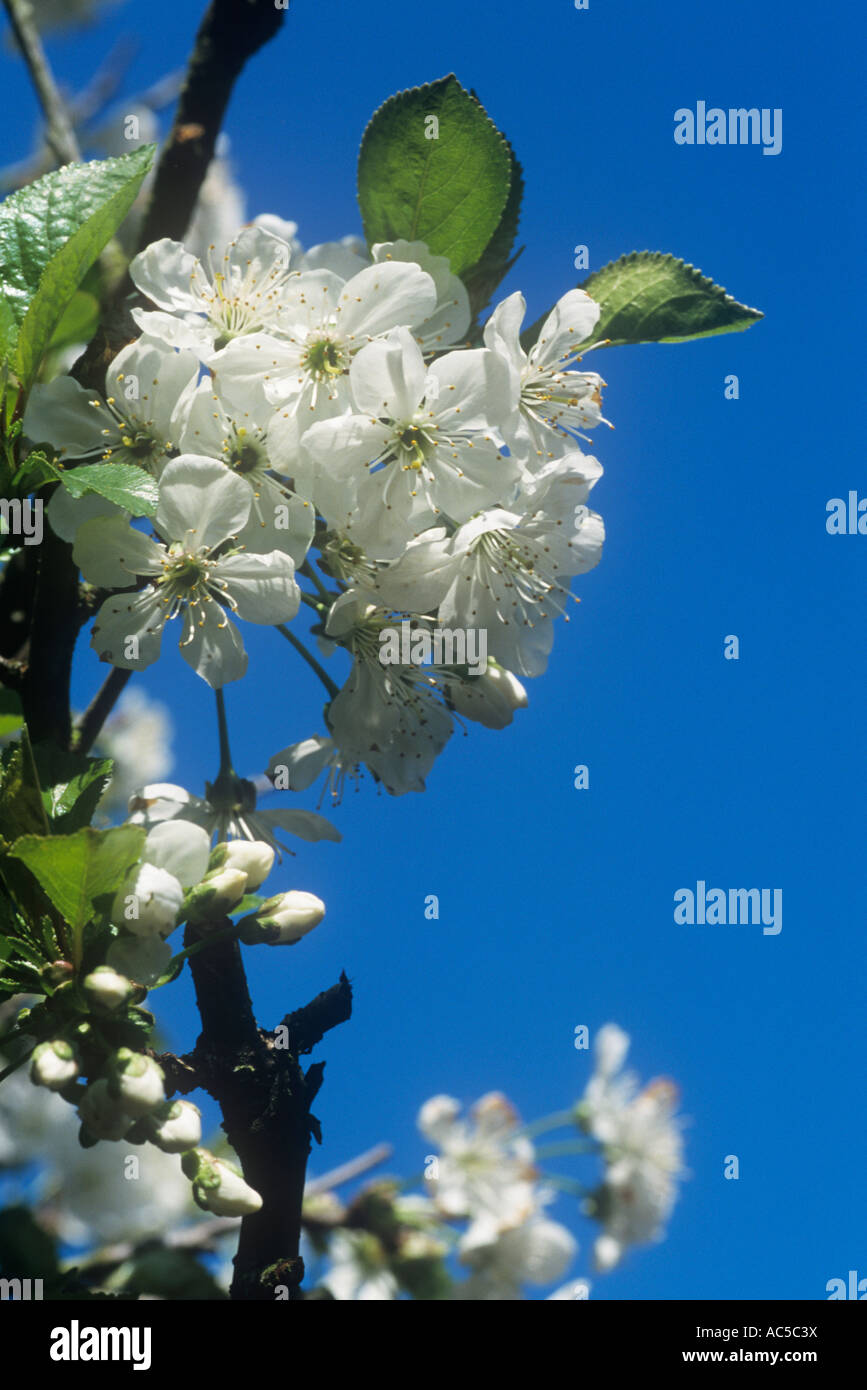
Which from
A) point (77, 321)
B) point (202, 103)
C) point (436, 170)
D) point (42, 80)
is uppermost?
point (42, 80)

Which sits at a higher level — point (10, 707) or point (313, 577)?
point (313, 577)

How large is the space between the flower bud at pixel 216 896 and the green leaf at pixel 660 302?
88cm

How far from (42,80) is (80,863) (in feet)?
6.57

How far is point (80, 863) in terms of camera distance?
1035 mm

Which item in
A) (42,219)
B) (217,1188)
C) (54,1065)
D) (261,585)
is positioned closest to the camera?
(54,1065)

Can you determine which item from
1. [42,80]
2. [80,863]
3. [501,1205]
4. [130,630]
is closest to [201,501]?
[130,630]

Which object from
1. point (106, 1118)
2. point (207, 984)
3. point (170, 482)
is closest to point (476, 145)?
point (170, 482)

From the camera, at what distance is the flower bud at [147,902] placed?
3.58ft

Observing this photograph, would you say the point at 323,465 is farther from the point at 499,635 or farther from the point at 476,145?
the point at 476,145

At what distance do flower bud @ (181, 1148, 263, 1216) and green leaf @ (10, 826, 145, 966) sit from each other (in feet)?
0.87

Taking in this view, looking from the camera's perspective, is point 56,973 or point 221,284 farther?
point 221,284

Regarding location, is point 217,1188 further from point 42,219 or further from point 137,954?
point 42,219

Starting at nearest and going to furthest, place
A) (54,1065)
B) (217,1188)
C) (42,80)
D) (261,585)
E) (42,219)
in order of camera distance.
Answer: (54,1065) → (217,1188) → (261,585) → (42,219) → (42,80)
